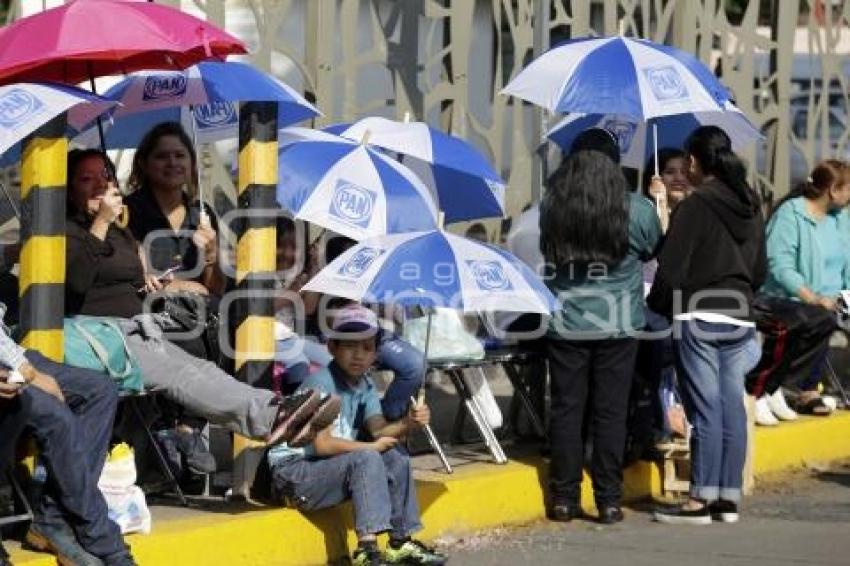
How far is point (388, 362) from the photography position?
9.61 meters

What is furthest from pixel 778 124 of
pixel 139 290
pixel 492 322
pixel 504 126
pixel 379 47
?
pixel 139 290

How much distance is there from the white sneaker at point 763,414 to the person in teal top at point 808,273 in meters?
0.01

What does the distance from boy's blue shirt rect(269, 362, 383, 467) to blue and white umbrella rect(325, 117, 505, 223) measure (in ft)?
6.05

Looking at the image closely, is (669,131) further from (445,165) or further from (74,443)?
(74,443)

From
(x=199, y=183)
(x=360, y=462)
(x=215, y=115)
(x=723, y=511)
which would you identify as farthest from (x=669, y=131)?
(x=360, y=462)

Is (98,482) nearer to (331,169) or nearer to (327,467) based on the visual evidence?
(327,467)

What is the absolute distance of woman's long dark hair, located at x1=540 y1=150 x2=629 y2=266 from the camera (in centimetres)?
980

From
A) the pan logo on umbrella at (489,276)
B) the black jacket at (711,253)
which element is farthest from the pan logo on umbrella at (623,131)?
the pan logo on umbrella at (489,276)

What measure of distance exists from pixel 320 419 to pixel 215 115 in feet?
8.34

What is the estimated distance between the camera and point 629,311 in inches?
392

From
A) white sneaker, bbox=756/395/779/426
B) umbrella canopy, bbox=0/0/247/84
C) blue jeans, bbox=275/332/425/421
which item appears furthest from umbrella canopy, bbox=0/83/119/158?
white sneaker, bbox=756/395/779/426

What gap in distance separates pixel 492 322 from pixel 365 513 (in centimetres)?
260

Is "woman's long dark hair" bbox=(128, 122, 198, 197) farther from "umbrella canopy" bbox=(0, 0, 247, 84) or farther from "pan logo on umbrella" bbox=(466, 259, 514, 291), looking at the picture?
"pan logo on umbrella" bbox=(466, 259, 514, 291)

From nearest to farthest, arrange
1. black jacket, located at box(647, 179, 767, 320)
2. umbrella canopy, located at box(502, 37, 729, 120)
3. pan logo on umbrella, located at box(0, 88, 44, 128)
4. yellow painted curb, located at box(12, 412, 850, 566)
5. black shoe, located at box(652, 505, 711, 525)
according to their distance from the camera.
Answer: pan logo on umbrella, located at box(0, 88, 44, 128) < yellow painted curb, located at box(12, 412, 850, 566) < black jacket, located at box(647, 179, 767, 320) < black shoe, located at box(652, 505, 711, 525) < umbrella canopy, located at box(502, 37, 729, 120)
